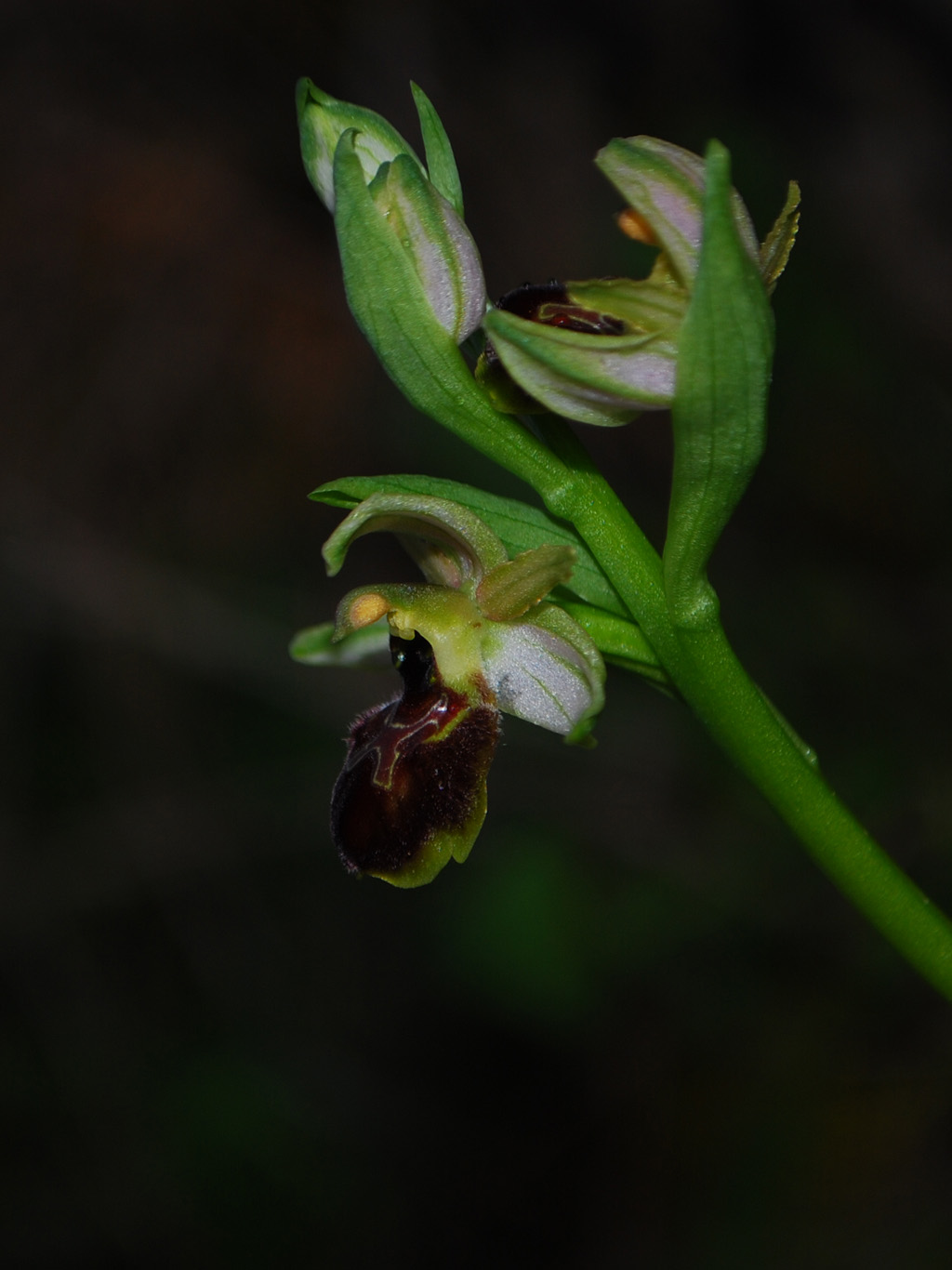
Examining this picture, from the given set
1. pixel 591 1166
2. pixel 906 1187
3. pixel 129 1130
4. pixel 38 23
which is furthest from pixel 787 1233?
pixel 38 23

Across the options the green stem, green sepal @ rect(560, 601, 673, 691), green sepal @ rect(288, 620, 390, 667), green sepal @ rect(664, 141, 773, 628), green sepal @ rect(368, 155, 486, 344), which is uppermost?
green sepal @ rect(368, 155, 486, 344)

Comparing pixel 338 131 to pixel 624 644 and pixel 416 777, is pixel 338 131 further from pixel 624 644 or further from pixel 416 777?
pixel 416 777

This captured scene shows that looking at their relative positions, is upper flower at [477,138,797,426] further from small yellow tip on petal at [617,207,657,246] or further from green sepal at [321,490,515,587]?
green sepal at [321,490,515,587]

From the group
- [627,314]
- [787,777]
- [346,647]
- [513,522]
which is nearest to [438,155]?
[627,314]

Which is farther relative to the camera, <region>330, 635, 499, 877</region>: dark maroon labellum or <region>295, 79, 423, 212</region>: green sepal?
<region>330, 635, 499, 877</region>: dark maroon labellum

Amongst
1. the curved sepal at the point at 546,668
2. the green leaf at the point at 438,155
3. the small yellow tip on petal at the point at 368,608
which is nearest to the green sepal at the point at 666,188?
the green leaf at the point at 438,155

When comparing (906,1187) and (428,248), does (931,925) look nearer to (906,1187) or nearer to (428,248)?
(428,248)

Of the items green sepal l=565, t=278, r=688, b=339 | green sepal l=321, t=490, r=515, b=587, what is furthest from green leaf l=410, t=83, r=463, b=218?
green sepal l=321, t=490, r=515, b=587

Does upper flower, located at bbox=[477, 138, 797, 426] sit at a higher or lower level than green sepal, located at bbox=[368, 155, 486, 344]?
lower
